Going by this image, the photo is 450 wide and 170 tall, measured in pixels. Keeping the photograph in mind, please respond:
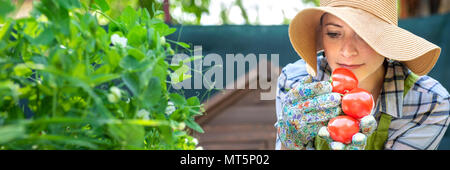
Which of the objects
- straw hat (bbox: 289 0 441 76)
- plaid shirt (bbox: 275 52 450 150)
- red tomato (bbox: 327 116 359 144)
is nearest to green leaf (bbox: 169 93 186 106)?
red tomato (bbox: 327 116 359 144)

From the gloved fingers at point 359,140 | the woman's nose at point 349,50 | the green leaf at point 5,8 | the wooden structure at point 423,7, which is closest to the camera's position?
the green leaf at point 5,8

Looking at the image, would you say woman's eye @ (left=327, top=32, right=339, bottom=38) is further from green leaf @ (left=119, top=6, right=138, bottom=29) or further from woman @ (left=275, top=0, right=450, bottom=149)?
green leaf @ (left=119, top=6, right=138, bottom=29)

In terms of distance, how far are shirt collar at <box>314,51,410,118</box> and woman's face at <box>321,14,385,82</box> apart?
6.1 inches

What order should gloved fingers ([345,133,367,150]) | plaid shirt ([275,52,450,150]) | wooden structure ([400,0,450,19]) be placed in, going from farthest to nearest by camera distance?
wooden structure ([400,0,450,19])
plaid shirt ([275,52,450,150])
gloved fingers ([345,133,367,150])

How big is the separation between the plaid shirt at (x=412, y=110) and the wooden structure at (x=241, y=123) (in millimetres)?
902

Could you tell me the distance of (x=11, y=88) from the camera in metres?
0.31

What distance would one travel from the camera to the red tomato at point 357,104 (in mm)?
657

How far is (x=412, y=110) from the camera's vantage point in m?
1.03

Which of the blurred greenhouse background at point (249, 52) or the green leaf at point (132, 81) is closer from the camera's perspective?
the green leaf at point (132, 81)

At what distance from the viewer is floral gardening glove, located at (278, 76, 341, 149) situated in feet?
2.28

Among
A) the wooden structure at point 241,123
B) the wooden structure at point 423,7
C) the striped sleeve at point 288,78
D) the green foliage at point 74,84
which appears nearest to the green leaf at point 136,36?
the green foliage at point 74,84

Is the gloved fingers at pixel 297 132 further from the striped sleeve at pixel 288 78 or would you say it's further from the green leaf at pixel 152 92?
the green leaf at pixel 152 92
